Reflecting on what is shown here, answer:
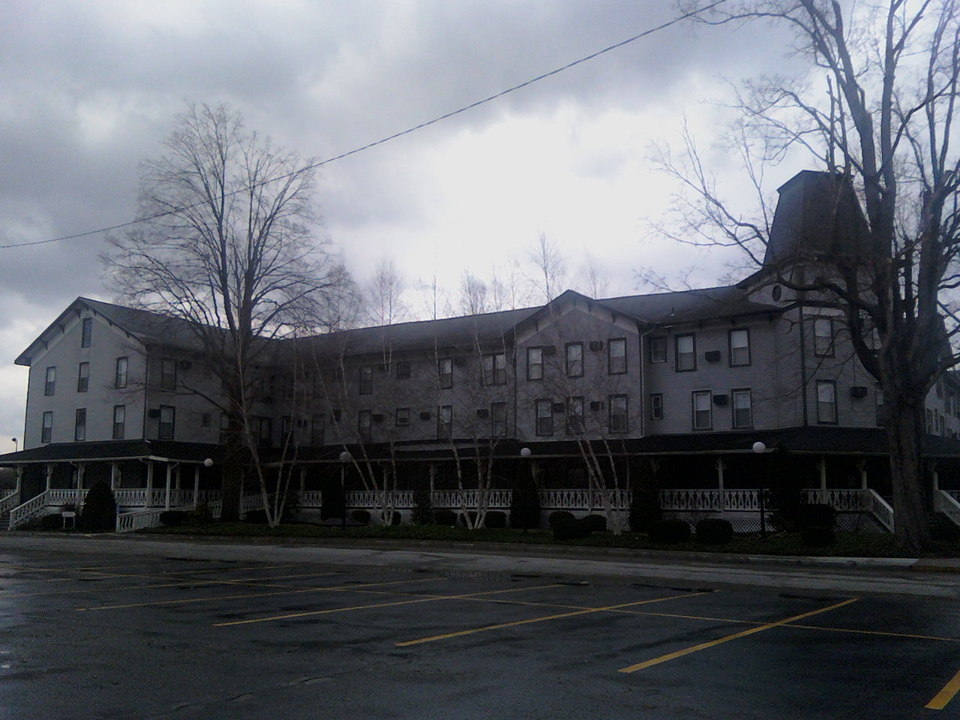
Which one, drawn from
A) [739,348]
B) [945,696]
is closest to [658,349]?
[739,348]

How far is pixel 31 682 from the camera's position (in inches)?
321

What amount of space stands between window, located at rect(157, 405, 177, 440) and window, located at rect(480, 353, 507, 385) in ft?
55.3

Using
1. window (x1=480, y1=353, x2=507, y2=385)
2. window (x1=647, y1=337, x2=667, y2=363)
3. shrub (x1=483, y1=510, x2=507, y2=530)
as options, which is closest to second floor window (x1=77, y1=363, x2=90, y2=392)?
window (x1=480, y1=353, x2=507, y2=385)

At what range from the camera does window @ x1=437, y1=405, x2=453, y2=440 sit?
4251 centimetres

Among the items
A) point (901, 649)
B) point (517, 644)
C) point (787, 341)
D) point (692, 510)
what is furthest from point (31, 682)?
point (787, 341)

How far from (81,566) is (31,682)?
14973 millimetres

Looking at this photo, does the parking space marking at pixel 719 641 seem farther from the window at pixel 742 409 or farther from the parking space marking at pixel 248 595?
the window at pixel 742 409

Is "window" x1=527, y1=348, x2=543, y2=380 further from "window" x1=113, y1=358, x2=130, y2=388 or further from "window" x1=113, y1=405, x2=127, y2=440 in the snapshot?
"window" x1=113, y1=405, x2=127, y2=440

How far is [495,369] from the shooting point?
140ft

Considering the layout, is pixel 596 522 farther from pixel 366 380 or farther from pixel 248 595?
pixel 248 595

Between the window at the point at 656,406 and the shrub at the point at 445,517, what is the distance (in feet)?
31.8

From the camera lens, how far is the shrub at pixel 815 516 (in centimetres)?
3153

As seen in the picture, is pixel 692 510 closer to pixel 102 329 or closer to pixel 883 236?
pixel 883 236

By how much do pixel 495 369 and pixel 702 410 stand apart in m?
9.79
